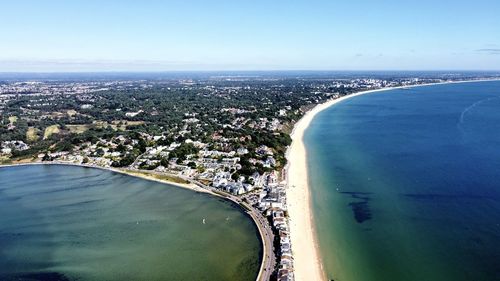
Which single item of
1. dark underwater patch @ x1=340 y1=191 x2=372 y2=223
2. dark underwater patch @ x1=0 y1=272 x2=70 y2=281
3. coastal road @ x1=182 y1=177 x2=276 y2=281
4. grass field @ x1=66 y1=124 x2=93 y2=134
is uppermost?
grass field @ x1=66 y1=124 x2=93 y2=134

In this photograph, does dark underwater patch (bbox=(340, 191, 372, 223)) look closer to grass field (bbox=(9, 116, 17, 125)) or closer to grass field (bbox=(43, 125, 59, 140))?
grass field (bbox=(43, 125, 59, 140))

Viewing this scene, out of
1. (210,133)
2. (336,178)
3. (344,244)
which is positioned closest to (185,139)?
(210,133)

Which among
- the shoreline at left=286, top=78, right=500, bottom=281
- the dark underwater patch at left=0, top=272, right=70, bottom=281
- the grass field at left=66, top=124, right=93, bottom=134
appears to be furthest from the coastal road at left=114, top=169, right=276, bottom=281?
the grass field at left=66, top=124, right=93, bottom=134

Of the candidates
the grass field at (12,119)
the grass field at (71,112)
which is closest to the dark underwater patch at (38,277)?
the grass field at (12,119)

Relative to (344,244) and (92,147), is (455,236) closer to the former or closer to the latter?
(344,244)

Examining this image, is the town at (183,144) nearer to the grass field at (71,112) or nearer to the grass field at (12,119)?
the grass field at (12,119)

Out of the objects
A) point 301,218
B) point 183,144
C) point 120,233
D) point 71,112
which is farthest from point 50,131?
point 301,218
